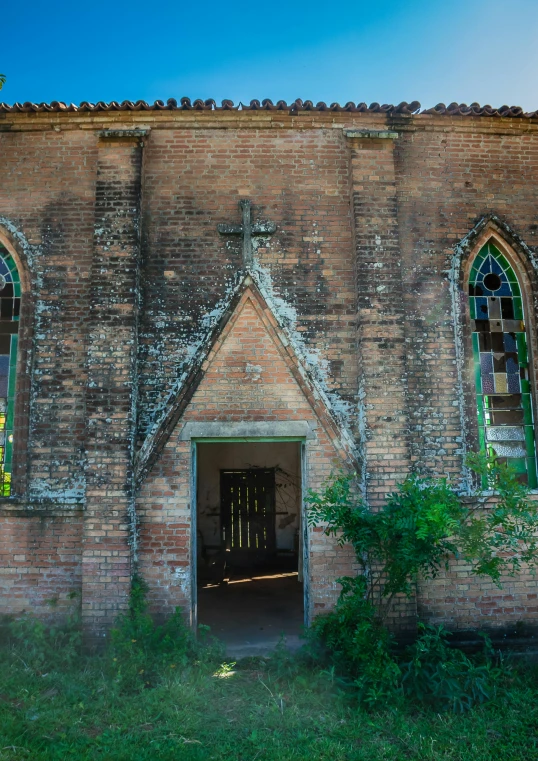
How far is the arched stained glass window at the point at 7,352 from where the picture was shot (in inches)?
265

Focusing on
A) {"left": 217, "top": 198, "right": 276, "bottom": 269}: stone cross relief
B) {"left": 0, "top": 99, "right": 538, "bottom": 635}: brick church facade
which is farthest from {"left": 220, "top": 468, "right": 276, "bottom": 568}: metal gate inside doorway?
{"left": 217, "top": 198, "right": 276, "bottom": 269}: stone cross relief

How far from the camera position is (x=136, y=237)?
671cm

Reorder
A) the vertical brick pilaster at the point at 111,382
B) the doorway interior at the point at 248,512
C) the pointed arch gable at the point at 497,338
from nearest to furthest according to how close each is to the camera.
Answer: the vertical brick pilaster at the point at 111,382, the pointed arch gable at the point at 497,338, the doorway interior at the point at 248,512

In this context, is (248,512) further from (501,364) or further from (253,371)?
(501,364)

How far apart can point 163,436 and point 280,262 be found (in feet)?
8.61

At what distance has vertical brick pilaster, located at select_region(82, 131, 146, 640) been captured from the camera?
20.0ft

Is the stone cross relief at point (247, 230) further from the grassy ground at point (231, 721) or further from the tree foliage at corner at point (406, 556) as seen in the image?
the grassy ground at point (231, 721)

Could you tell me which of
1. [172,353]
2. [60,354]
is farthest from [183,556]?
[60,354]

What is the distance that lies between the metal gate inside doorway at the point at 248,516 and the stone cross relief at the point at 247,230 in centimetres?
679

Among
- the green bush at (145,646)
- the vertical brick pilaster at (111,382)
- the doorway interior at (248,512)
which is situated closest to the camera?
the green bush at (145,646)

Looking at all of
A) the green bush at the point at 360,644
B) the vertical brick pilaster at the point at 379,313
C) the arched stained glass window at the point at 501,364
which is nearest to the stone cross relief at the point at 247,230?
the vertical brick pilaster at the point at 379,313

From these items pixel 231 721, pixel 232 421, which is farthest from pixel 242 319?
pixel 231 721

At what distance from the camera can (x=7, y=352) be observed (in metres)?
7.01

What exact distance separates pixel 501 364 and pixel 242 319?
3.47 metres
